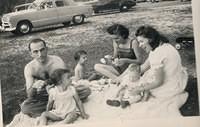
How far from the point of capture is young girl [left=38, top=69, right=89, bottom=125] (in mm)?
806

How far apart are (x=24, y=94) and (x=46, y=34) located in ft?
0.50

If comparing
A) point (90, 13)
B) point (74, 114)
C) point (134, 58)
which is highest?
point (90, 13)

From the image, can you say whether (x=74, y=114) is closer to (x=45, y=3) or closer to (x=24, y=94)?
(x=24, y=94)

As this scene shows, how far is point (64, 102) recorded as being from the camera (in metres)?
0.81

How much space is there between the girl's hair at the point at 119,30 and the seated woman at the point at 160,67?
26 mm

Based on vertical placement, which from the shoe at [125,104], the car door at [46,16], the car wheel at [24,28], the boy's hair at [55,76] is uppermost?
the car door at [46,16]

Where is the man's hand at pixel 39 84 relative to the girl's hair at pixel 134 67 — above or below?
below

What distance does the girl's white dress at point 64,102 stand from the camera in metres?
0.81

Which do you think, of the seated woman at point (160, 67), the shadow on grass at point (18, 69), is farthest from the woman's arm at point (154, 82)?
the shadow on grass at point (18, 69)

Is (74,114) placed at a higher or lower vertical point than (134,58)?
lower

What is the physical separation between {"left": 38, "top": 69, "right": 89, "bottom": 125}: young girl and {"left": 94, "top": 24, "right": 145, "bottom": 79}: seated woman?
0.08m

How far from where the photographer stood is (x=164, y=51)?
2.63 feet

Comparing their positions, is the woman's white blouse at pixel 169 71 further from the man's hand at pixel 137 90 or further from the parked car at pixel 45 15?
the parked car at pixel 45 15

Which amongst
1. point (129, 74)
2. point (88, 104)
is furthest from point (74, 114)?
point (129, 74)
